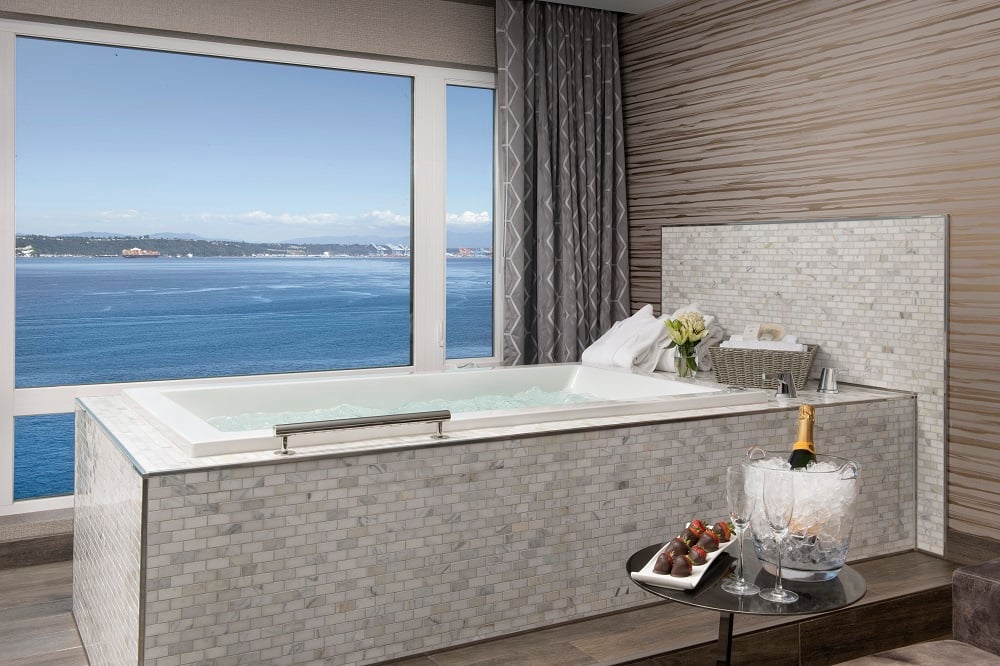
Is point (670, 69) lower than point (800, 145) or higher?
higher

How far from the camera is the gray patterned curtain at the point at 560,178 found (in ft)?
14.6

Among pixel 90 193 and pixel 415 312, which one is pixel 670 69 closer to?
pixel 415 312

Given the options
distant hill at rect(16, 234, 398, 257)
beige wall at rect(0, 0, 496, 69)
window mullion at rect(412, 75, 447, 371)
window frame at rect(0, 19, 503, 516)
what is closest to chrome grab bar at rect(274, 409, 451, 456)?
window frame at rect(0, 19, 503, 516)

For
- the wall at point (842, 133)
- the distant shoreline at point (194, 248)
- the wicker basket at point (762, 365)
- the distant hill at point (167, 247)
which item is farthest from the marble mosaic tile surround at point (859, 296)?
the distant hill at point (167, 247)

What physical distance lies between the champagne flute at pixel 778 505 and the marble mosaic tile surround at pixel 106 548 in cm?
139

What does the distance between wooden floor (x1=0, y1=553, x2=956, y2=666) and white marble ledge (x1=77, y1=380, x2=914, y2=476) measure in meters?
0.57

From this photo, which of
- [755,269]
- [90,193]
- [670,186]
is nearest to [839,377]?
[755,269]

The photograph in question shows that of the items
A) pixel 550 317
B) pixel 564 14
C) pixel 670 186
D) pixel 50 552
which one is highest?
pixel 564 14

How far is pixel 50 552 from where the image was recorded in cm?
331

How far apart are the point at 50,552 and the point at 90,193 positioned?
1168 cm

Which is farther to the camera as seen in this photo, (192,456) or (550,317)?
(550,317)

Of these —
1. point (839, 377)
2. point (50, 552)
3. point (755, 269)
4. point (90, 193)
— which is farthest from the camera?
point (90, 193)

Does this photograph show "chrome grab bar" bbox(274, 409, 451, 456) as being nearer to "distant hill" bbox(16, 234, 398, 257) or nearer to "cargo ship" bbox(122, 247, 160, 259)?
"distant hill" bbox(16, 234, 398, 257)

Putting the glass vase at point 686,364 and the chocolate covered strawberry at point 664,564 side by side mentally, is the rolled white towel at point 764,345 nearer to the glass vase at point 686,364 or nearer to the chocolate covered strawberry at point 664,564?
the glass vase at point 686,364
